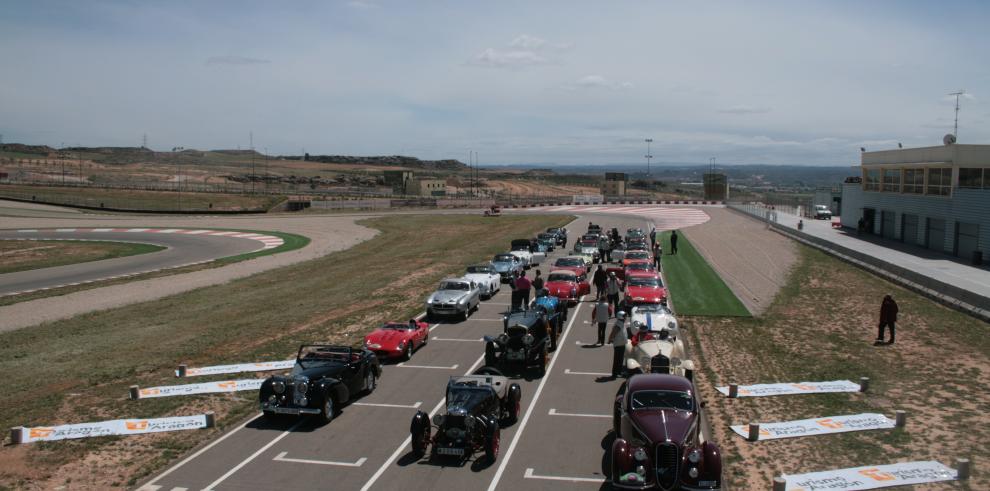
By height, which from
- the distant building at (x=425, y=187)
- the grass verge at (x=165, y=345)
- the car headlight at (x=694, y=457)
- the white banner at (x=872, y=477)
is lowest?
the grass verge at (x=165, y=345)

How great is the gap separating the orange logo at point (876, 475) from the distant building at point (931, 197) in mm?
30719

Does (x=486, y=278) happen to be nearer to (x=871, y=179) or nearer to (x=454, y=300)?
(x=454, y=300)

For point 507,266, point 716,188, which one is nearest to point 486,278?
point 507,266

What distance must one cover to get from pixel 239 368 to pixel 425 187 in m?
123

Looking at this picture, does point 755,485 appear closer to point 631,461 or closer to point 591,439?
point 631,461

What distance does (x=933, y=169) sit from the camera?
44.3 m

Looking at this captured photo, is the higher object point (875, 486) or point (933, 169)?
point (933, 169)

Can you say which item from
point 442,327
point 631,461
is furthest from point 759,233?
point 631,461

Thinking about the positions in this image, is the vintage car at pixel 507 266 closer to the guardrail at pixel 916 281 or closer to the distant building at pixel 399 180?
the guardrail at pixel 916 281

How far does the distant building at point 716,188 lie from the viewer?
368ft

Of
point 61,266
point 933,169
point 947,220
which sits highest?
point 933,169

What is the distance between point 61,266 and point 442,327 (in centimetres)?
3125

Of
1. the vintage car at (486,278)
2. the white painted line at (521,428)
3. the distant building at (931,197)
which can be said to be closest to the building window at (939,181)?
the distant building at (931,197)

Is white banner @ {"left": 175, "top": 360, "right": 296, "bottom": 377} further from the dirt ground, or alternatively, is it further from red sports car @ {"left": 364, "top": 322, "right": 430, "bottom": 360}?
the dirt ground
